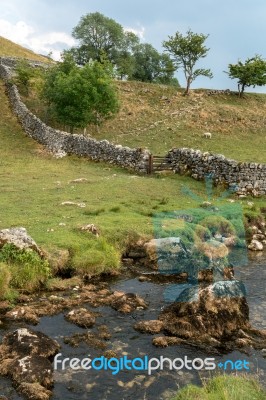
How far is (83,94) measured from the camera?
144ft

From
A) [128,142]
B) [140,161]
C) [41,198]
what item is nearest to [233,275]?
[41,198]

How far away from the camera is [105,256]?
714 inches

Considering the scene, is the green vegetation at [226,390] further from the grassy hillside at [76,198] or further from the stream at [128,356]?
the grassy hillside at [76,198]

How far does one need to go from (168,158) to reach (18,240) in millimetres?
22075

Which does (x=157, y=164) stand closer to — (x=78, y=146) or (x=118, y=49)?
(x=78, y=146)

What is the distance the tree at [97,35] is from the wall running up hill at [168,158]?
37.6 m

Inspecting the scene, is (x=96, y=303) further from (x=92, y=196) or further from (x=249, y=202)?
(x=249, y=202)

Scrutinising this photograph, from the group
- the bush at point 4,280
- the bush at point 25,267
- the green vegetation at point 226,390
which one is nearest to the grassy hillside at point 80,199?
the bush at point 25,267

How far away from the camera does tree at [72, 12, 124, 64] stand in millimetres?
85375

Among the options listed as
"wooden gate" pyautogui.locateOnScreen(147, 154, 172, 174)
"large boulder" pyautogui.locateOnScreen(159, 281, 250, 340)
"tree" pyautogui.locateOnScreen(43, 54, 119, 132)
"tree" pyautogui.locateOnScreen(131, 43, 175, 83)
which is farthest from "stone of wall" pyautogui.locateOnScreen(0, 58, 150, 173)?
"tree" pyautogui.locateOnScreen(131, 43, 175, 83)

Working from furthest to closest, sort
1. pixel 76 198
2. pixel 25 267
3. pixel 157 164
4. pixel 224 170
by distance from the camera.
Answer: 1. pixel 157 164
2. pixel 224 170
3. pixel 76 198
4. pixel 25 267

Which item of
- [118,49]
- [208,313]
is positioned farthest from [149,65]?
[208,313]

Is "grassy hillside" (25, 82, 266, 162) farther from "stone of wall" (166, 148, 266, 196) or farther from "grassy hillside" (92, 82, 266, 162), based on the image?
"stone of wall" (166, 148, 266, 196)

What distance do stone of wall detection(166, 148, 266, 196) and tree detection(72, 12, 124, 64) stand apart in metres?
56.6
